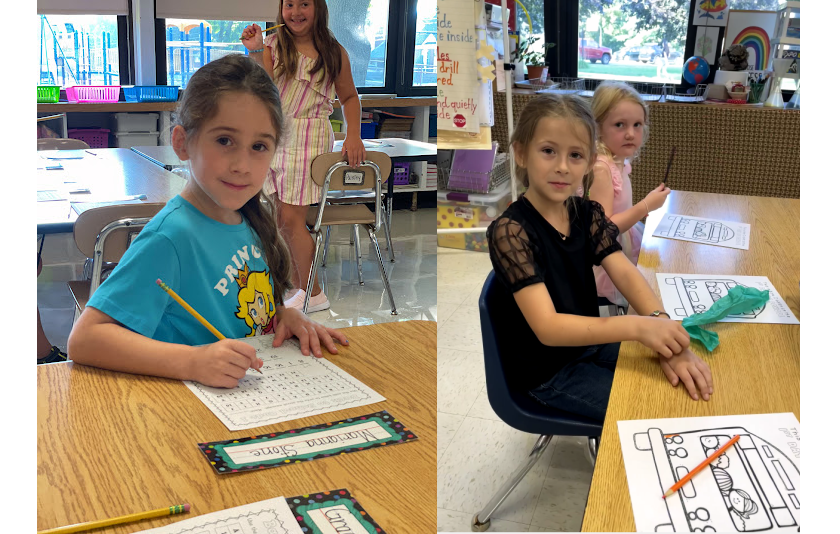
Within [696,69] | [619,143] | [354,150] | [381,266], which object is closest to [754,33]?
[696,69]

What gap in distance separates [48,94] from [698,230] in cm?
134

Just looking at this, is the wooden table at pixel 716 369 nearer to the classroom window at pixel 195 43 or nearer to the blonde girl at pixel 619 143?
the blonde girl at pixel 619 143

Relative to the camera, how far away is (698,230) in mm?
1536

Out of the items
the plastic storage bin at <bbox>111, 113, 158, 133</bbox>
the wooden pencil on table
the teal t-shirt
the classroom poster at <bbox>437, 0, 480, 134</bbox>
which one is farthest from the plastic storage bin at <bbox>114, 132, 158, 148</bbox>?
the classroom poster at <bbox>437, 0, 480, 134</bbox>

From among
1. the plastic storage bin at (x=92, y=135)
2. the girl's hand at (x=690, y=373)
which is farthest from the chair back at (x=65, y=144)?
the girl's hand at (x=690, y=373)

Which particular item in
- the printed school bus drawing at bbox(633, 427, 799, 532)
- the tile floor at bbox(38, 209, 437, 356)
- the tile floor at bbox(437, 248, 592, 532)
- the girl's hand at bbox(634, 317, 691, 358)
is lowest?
the tile floor at bbox(437, 248, 592, 532)

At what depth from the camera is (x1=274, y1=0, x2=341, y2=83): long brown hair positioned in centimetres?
162

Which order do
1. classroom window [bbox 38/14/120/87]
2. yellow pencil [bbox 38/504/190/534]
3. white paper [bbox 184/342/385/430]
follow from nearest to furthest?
yellow pencil [bbox 38/504/190/534] → white paper [bbox 184/342/385/430] → classroom window [bbox 38/14/120/87]

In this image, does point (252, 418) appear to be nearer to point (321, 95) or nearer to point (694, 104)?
point (321, 95)

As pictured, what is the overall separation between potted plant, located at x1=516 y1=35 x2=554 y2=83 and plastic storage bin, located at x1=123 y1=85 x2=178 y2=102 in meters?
2.77

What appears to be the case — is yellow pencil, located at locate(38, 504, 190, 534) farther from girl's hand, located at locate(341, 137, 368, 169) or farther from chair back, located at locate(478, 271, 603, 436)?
girl's hand, located at locate(341, 137, 368, 169)

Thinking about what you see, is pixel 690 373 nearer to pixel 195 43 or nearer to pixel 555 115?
pixel 555 115

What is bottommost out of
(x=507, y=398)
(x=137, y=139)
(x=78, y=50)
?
(x=507, y=398)

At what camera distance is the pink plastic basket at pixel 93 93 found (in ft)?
4.43
